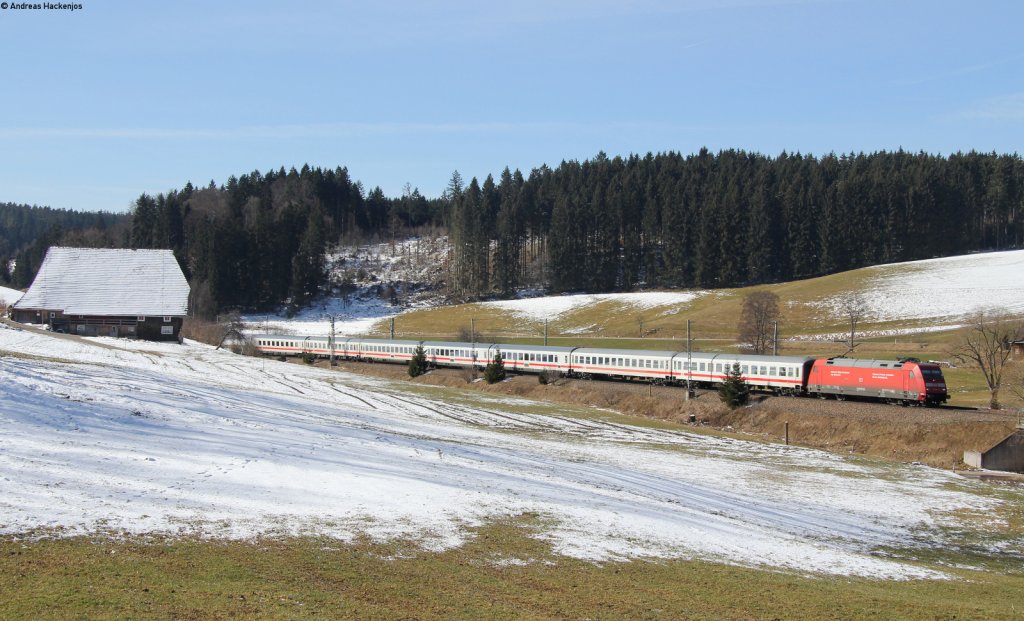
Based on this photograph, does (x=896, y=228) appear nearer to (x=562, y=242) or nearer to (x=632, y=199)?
(x=632, y=199)

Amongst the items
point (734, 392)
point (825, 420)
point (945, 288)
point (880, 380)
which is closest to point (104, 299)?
point (734, 392)

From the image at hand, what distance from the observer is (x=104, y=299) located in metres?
82.1

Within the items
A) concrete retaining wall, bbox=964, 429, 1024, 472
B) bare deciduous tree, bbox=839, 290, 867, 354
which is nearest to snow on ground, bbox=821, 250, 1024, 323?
bare deciduous tree, bbox=839, 290, 867, 354

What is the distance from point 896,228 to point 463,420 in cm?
11148

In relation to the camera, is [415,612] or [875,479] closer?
[415,612]

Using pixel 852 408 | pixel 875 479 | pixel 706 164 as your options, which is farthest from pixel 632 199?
pixel 875 479

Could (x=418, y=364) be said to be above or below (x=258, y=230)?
below

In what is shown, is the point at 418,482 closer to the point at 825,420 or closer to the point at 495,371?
the point at 825,420


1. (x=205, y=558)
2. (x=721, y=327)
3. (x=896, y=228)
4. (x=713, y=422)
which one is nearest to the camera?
(x=205, y=558)

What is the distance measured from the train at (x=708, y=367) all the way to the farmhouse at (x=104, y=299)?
18.1 meters

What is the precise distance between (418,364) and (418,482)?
52542 millimetres

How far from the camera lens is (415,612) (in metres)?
12.0

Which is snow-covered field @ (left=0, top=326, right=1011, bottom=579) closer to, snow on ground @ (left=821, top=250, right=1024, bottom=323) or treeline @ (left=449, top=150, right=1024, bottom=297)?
snow on ground @ (left=821, top=250, right=1024, bottom=323)

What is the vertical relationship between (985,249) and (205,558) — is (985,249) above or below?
above
